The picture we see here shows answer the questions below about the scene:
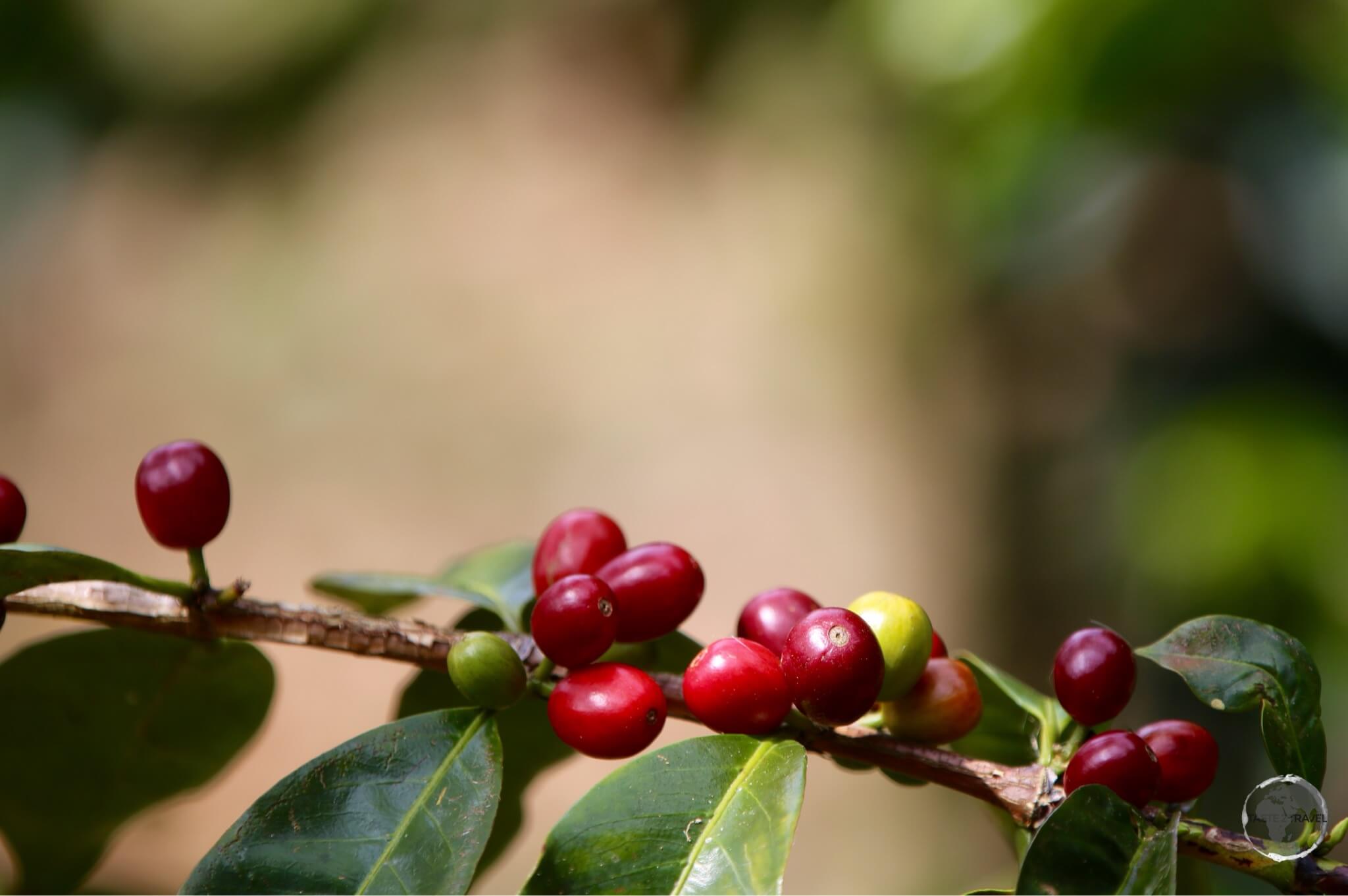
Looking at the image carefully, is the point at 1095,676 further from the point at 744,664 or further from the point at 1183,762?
the point at 744,664

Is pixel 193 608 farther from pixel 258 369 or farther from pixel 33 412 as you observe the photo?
pixel 33 412

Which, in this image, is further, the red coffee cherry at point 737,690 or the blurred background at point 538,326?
the blurred background at point 538,326

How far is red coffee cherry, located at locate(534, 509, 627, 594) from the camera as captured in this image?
0.61 m

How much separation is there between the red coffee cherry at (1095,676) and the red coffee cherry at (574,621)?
229mm

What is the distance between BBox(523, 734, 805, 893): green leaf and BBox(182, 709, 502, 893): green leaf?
0.04m

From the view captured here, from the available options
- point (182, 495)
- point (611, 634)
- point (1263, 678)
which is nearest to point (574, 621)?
point (611, 634)

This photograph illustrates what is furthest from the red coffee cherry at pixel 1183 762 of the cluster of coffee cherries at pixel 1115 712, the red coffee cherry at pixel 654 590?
the red coffee cherry at pixel 654 590

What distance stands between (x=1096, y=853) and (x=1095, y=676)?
104 millimetres

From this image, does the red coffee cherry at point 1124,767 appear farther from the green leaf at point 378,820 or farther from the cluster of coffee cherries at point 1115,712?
the green leaf at point 378,820

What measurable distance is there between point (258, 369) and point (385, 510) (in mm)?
664

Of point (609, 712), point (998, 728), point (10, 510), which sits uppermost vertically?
point (10, 510)

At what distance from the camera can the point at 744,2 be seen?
316cm

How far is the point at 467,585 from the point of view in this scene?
71 cm

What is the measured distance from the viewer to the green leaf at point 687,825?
0.41m
